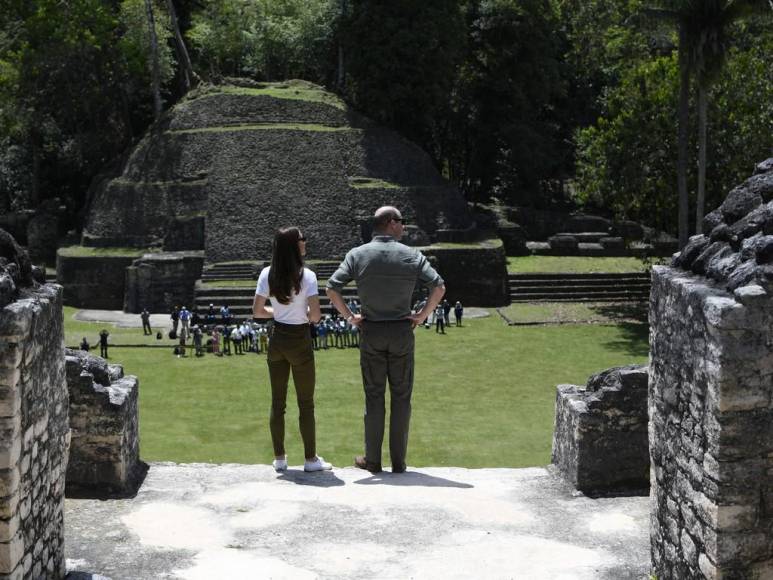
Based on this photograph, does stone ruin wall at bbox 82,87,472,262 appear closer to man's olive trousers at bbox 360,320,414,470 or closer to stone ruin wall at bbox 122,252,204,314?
stone ruin wall at bbox 122,252,204,314

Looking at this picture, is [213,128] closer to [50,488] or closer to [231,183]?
[231,183]

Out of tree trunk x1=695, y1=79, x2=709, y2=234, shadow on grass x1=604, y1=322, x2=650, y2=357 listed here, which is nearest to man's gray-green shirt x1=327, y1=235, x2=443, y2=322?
shadow on grass x1=604, y1=322, x2=650, y2=357

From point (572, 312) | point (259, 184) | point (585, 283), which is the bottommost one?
point (572, 312)

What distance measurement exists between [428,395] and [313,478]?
1234 cm

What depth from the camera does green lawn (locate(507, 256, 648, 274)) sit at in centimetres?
3544

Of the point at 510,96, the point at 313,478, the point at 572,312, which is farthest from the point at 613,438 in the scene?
the point at 510,96

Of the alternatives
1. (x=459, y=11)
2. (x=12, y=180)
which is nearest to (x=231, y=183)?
(x=459, y=11)

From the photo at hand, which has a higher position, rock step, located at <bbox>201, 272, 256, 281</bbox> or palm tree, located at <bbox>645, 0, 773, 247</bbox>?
palm tree, located at <bbox>645, 0, 773, 247</bbox>

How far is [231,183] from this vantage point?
37.5 m

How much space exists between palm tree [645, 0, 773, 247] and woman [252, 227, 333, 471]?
63.4ft

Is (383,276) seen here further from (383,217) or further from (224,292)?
(224,292)

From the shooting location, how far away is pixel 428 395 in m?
20.0

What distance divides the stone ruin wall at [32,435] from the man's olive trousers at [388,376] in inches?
99.7

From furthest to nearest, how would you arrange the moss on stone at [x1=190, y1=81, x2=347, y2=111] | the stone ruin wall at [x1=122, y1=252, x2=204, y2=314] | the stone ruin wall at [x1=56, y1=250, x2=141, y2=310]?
the moss on stone at [x1=190, y1=81, x2=347, y2=111] → the stone ruin wall at [x1=56, y1=250, x2=141, y2=310] → the stone ruin wall at [x1=122, y1=252, x2=204, y2=314]
